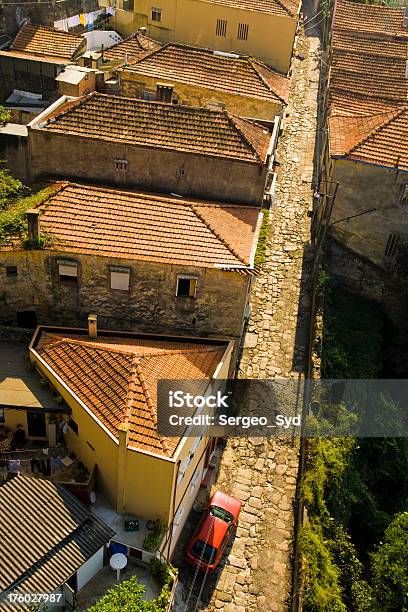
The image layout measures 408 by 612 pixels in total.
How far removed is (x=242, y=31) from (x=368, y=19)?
13562mm

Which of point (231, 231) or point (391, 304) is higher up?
point (231, 231)

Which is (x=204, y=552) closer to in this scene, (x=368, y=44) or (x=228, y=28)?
(x=228, y=28)

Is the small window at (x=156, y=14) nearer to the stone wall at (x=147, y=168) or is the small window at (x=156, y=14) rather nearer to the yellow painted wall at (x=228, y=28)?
the yellow painted wall at (x=228, y=28)

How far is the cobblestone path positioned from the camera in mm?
26391

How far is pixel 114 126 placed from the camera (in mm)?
32375

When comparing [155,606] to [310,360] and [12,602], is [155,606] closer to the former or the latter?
[12,602]

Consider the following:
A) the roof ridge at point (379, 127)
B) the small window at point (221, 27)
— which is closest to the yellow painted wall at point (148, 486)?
the roof ridge at point (379, 127)

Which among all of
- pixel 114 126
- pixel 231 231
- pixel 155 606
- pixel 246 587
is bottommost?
pixel 246 587

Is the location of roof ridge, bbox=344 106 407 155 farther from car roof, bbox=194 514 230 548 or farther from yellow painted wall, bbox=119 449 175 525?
yellow painted wall, bbox=119 449 175 525

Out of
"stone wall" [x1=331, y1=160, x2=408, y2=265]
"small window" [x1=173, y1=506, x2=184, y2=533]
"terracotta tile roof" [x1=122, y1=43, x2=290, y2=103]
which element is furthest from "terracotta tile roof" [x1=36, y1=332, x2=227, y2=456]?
"terracotta tile roof" [x1=122, y1=43, x2=290, y2=103]

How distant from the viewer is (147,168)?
106 ft

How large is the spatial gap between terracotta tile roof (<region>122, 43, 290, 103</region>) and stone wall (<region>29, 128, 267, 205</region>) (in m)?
11.3

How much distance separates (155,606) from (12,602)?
4703 mm

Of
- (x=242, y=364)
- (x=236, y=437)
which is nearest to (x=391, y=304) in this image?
(x=242, y=364)
